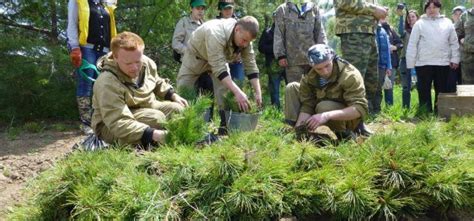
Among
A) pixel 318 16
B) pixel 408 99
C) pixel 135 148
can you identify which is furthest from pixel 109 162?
pixel 408 99

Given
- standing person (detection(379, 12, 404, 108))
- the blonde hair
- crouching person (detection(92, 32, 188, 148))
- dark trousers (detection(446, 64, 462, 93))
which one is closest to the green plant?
crouching person (detection(92, 32, 188, 148))

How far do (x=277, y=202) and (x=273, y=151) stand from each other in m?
0.45

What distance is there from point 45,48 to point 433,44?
4344 mm

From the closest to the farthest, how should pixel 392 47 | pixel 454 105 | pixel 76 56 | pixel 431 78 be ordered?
pixel 76 56, pixel 454 105, pixel 431 78, pixel 392 47

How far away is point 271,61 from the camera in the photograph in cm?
663

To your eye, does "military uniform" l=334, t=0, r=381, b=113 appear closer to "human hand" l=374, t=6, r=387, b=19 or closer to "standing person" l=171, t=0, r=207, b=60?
"human hand" l=374, t=6, r=387, b=19

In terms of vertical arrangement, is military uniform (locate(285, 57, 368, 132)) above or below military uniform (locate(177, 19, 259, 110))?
below

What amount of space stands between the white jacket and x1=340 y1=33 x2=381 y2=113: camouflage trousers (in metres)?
0.80

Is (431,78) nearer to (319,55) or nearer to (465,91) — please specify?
(465,91)

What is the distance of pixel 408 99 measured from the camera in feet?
21.9

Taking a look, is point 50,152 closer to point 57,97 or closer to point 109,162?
point 57,97

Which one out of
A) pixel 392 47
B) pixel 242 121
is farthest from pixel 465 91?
pixel 242 121

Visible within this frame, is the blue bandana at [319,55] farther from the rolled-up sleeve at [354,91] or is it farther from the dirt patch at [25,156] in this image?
the dirt patch at [25,156]

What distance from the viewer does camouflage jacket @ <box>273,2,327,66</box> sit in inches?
221
